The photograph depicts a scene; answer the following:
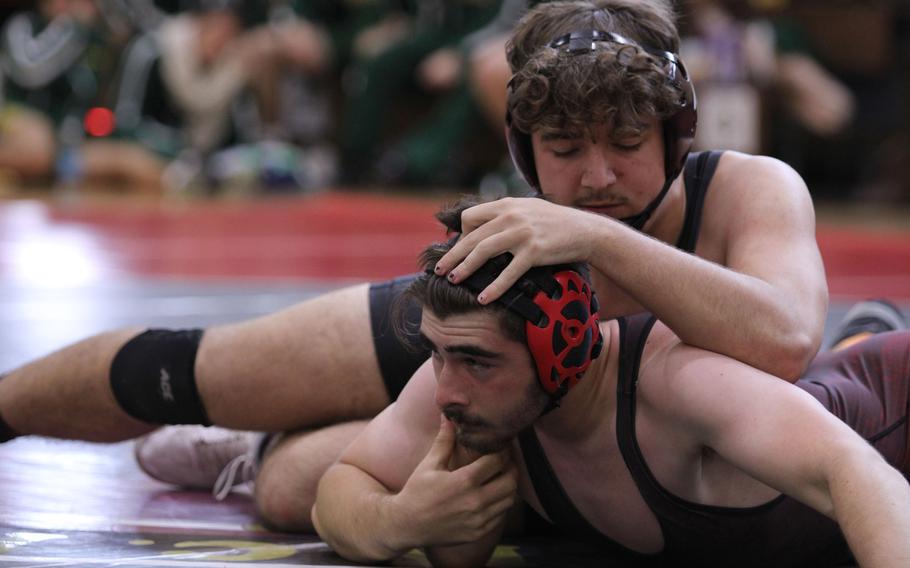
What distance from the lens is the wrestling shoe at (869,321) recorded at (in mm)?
3412

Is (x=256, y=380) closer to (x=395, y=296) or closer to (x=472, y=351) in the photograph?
(x=395, y=296)

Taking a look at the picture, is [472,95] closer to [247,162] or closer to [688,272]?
[247,162]

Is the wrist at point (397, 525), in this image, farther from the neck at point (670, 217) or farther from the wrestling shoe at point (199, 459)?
the wrestling shoe at point (199, 459)

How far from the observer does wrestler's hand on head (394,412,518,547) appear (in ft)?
7.88

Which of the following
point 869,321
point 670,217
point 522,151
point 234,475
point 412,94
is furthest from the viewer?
point 412,94

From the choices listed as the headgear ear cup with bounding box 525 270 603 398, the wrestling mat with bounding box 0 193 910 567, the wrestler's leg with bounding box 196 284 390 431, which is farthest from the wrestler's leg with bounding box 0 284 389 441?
the headgear ear cup with bounding box 525 270 603 398

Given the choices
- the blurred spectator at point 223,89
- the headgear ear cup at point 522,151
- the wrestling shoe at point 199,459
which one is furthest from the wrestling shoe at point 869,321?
the blurred spectator at point 223,89

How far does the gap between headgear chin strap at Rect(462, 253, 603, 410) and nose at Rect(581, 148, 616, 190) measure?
1.21 feet

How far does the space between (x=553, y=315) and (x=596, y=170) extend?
475 millimetres

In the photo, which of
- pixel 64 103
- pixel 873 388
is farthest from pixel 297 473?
pixel 64 103

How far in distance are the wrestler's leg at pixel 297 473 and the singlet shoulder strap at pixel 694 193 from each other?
0.72m

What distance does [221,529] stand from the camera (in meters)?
2.91

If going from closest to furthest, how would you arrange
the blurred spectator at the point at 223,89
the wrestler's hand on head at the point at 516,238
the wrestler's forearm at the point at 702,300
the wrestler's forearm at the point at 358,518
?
the wrestler's hand on head at the point at 516,238
the wrestler's forearm at the point at 702,300
the wrestler's forearm at the point at 358,518
the blurred spectator at the point at 223,89

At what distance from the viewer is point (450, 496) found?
240 centimetres
